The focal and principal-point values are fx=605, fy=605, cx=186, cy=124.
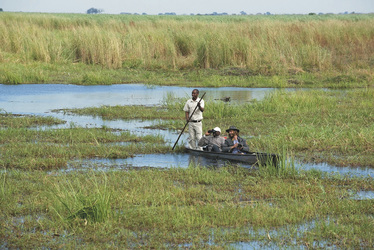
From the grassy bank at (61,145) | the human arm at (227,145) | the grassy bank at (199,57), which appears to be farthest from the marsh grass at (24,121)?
the grassy bank at (199,57)

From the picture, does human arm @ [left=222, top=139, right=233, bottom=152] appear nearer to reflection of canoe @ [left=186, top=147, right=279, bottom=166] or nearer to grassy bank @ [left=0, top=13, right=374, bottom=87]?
reflection of canoe @ [left=186, top=147, right=279, bottom=166]

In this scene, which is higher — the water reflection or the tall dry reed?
the tall dry reed

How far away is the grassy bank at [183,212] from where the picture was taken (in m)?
7.00

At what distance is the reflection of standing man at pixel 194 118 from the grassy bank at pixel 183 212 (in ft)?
8.20

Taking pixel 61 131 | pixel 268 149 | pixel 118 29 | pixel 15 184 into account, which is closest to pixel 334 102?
pixel 268 149

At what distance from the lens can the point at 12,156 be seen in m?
11.2

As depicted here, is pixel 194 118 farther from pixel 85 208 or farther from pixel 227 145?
pixel 85 208

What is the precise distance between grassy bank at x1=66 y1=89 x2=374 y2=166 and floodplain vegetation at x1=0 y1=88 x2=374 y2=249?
0.05 m

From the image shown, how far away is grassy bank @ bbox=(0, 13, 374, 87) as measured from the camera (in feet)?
80.4

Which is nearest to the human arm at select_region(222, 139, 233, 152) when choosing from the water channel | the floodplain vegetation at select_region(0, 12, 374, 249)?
the water channel

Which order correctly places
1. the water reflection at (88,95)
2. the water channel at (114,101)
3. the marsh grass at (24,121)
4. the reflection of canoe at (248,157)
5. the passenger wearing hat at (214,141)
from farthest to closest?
the water reflection at (88,95) < the marsh grass at (24,121) < the passenger wearing hat at (214,141) < the water channel at (114,101) < the reflection of canoe at (248,157)

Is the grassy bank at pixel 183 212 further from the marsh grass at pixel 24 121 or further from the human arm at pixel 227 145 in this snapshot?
the marsh grass at pixel 24 121

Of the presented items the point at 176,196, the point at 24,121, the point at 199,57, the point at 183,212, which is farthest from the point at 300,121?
the point at 199,57

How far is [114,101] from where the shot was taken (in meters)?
19.5
